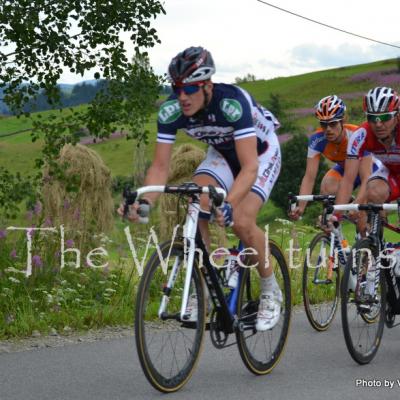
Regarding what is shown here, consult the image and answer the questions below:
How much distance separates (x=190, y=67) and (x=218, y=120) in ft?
1.64

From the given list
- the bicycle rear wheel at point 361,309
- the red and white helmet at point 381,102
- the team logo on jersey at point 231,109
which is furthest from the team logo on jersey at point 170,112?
the red and white helmet at point 381,102

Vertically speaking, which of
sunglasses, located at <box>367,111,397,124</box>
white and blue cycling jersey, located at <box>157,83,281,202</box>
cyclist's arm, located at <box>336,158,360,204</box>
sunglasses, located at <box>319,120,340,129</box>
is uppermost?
sunglasses, located at <box>319,120,340,129</box>

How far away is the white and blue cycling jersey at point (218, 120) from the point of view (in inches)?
258

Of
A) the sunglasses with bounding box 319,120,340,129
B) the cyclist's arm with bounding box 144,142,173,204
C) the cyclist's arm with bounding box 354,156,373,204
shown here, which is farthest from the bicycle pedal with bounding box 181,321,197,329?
the sunglasses with bounding box 319,120,340,129

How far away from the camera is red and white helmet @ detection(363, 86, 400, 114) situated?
798cm

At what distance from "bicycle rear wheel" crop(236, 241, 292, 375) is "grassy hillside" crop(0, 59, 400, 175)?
48184mm

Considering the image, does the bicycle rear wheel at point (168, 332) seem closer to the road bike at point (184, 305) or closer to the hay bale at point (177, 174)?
the road bike at point (184, 305)

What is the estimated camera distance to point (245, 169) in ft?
21.3

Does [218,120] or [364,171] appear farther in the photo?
[364,171]

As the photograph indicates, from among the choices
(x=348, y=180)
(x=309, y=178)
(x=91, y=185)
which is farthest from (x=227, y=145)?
(x=91, y=185)

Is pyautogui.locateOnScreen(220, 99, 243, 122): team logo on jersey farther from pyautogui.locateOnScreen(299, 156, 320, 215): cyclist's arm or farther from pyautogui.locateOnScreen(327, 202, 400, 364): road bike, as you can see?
pyautogui.locateOnScreen(299, 156, 320, 215): cyclist's arm

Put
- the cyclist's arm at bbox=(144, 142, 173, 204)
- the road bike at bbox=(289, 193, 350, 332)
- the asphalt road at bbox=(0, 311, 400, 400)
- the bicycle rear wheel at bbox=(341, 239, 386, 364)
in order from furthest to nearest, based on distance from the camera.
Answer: the road bike at bbox=(289, 193, 350, 332)
the bicycle rear wheel at bbox=(341, 239, 386, 364)
the cyclist's arm at bbox=(144, 142, 173, 204)
the asphalt road at bbox=(0, 311, 400, 400)

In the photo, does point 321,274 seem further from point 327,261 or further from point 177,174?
point 177,174

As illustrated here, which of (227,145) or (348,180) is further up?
(227,145)
